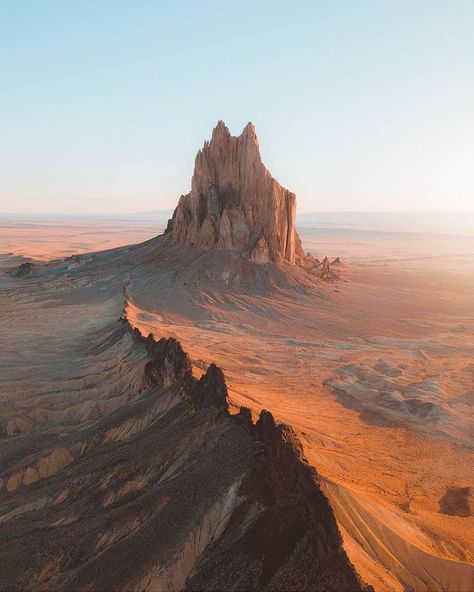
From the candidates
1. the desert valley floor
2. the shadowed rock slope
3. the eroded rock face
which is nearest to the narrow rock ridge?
the shadowed rock slope

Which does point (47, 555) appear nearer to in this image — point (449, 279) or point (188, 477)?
point (188, 477)

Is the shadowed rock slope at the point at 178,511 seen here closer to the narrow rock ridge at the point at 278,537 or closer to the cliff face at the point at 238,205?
the narrow rock ridge at the point at 278,537

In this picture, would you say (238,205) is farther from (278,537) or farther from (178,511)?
(278,537)

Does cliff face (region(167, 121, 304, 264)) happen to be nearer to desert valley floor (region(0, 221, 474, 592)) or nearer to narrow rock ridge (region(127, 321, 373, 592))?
desert valley floor (region(0, 221, 474, 592))

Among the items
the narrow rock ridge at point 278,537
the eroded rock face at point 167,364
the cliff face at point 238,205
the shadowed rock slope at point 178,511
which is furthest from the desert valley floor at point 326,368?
the cliff face at point 238,205

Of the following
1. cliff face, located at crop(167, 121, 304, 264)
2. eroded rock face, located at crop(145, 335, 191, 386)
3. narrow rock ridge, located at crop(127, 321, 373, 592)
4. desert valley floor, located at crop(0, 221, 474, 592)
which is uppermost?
cliff face, located at crop(167, 121, 304, 264)

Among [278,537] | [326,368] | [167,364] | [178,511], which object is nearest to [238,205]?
[326,368]
